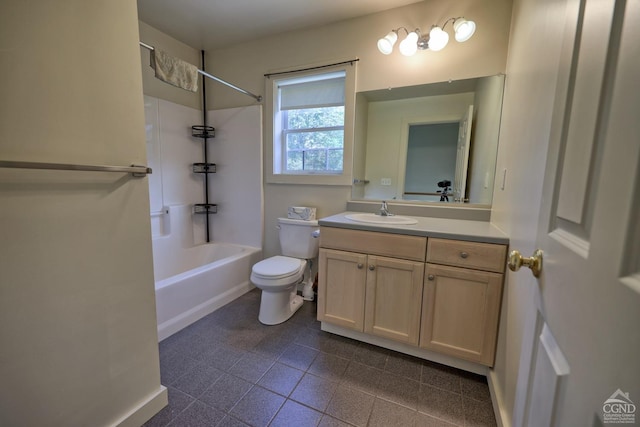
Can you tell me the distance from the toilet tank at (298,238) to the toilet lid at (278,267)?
0.49ft

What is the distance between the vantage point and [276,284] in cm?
188

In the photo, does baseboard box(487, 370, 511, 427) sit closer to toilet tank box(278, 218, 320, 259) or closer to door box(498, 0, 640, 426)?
door box(498, 0, 640, 426)

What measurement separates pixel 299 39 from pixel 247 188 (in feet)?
4.72

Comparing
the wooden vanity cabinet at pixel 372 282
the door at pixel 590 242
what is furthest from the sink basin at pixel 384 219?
the door at pixel 590 242

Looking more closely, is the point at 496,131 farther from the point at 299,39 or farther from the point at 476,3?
the point at 299,39

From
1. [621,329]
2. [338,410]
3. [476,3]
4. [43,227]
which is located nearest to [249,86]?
[476,3]

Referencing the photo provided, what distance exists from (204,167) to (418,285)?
2.37 meters

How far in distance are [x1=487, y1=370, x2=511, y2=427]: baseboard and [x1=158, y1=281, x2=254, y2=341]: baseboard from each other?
6.44 ft

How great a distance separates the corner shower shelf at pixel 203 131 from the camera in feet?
8.73

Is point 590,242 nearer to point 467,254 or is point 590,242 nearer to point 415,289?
point 467,254

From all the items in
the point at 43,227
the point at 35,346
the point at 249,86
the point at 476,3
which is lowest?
the point at 35,346

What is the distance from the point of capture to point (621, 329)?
1.03ft

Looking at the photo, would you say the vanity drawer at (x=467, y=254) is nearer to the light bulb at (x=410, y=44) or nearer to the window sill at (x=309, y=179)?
the window sill at (x=309, y=179)

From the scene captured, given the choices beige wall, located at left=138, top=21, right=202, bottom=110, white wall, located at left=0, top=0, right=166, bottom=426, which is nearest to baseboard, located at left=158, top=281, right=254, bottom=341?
white wall, located at left=0, top=0, right=166, bottom=426
